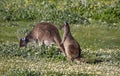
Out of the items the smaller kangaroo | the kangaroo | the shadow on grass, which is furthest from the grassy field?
the kangaroo

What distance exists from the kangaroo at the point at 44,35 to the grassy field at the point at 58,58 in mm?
575

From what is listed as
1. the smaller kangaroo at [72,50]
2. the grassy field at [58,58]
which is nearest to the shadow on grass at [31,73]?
the grassy field at [58,58]

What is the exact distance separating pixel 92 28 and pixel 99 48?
6.54 meters

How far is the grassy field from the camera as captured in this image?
16.0 metres

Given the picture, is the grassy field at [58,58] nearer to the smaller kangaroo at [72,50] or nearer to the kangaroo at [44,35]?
the smaller kangaroo at [72,50]

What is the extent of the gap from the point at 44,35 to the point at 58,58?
2598 mm

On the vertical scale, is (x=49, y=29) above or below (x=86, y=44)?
above

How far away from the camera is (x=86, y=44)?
2447 centimetres

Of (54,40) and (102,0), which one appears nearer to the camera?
(54,40)

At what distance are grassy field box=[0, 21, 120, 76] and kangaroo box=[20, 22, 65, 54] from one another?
22.7 inches

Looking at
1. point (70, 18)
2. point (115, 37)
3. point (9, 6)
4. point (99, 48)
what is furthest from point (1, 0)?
point (99, 48)

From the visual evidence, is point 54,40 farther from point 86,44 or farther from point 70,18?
point 70,18

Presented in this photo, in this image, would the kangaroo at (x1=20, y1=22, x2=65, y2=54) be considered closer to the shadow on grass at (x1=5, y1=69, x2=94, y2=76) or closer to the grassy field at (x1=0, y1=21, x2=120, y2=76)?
the grassy field at (x1=0, y1=21, x2=120, y2=76)

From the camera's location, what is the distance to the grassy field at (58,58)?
15969 millimetres
